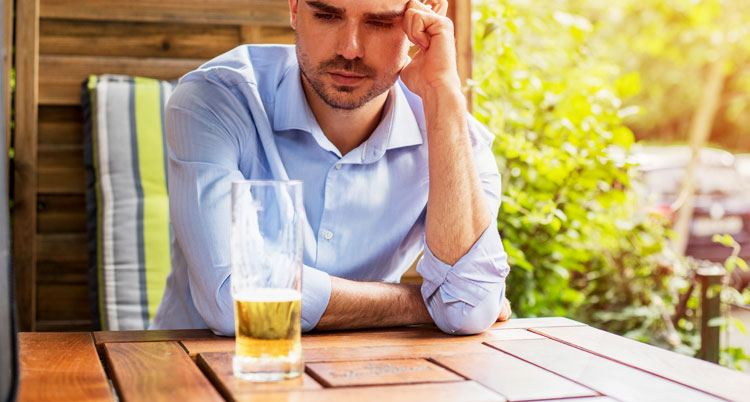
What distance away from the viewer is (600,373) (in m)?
1.14

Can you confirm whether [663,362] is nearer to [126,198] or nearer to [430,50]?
[430,50]

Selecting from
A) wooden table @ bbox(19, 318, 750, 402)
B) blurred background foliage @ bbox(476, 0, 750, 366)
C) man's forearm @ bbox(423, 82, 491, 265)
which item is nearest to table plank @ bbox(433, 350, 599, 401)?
wooden table @ bbox(19, 318, 750, 402)

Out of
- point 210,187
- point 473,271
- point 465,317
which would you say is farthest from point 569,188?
point 210,187

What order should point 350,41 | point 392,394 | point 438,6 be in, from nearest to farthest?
point 392,394, point 350,41, point 438,6

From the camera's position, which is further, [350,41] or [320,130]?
[320,130]

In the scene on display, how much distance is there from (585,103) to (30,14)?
1962mm

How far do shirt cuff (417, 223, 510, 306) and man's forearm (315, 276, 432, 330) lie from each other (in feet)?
0.12

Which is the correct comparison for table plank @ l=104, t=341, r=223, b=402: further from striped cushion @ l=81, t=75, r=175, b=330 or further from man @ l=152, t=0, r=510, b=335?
striped cushion @ l=81, t=75, r=175, b=330

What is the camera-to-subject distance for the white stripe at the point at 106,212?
2.76 m

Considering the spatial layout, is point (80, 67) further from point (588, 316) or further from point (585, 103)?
point (588, 316)

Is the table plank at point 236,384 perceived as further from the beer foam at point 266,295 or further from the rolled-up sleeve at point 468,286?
the rolled-up sleeve at point 468,286

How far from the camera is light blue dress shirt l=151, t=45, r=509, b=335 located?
4.87ft

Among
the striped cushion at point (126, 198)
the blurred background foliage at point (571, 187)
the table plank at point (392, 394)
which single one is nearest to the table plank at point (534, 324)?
the table plank at point (392, 394)

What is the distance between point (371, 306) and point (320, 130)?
0.45 metres
